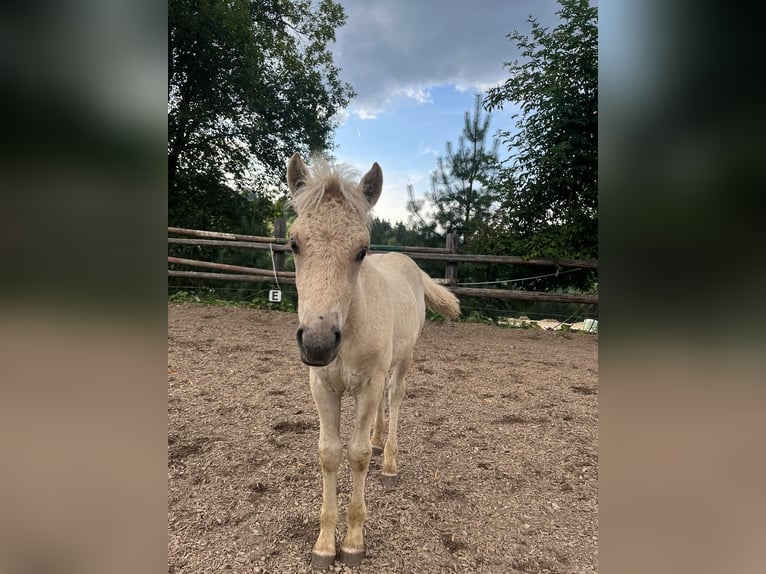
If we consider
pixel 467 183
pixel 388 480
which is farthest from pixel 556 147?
pixel 388 480

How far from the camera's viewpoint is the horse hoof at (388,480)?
260cm

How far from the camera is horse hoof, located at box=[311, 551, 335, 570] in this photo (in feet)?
6.17

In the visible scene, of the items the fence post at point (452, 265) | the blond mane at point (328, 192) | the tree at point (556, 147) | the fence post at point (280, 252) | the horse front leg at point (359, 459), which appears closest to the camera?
the blond mane at point (328, 192)

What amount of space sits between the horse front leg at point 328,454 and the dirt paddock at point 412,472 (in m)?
0.13

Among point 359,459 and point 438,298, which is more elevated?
point 438,298

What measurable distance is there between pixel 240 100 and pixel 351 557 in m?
10.9

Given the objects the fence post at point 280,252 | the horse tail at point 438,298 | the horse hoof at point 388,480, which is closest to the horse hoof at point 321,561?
the horse hoof at point 388,480

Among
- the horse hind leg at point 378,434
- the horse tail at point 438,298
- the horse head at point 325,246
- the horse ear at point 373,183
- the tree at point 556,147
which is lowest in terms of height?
the horse hind leg at point 378,434

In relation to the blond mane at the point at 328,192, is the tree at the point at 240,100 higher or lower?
higher

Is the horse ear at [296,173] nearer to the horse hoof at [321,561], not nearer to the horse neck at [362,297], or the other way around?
the horse neck at [362,297]

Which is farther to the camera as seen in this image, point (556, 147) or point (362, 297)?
point (556, 147)

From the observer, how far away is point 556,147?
6828 mm

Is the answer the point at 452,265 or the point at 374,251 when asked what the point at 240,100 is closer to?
the point at 374,251
